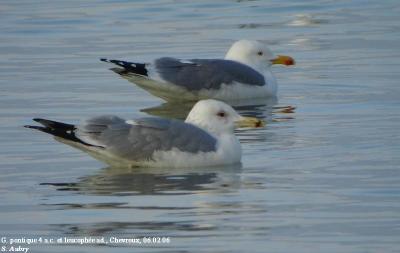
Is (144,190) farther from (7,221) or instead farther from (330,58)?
(330,58)

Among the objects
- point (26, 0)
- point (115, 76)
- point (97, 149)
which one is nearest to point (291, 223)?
point (97, 149)

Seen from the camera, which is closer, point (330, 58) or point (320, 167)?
point (320, 167)

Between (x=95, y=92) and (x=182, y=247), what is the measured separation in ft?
26.2

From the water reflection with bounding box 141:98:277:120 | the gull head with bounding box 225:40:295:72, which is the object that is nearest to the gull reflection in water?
the water reflection with bounding box 141:98:277:120

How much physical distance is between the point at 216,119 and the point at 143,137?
27.4 inches

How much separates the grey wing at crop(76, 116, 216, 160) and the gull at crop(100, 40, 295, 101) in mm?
4481

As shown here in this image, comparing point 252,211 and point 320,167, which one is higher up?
point 320,167

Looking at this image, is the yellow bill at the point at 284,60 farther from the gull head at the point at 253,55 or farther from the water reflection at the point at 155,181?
the water reflection at the point at 155,181

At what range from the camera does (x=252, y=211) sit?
1096cm

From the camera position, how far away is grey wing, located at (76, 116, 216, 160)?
12.9 metres

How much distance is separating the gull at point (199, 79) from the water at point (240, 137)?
0.25 m

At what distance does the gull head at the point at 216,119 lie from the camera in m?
13.3

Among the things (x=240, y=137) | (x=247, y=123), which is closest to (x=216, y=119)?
(x=247, y=123)

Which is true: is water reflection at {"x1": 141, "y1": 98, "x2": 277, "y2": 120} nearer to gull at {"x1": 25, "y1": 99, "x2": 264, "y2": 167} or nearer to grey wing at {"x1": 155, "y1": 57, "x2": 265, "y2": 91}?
grey wing at {"x1": 155, "y1": 57, "x2": 265, "y2": 91}
